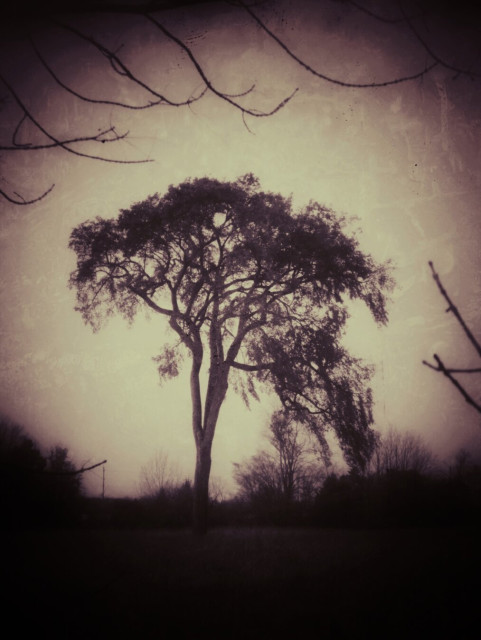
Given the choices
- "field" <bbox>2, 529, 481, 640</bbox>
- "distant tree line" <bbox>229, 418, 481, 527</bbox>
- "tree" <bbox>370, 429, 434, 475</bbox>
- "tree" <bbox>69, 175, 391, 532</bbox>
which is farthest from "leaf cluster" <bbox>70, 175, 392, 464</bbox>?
"tree" <bbox>370, 429, 434, 475</bbox>

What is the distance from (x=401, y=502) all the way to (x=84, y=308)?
14094mm

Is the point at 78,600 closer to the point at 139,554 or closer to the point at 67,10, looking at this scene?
the point at 139,554

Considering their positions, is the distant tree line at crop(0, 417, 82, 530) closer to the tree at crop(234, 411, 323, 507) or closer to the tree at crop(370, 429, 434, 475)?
the tree at crop(234, 411, 323, 507)

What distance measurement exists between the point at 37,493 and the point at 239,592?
904cm

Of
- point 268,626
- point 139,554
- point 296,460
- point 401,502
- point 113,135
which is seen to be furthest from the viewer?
point 296,460

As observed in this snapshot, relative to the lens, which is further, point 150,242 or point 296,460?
point 296,460

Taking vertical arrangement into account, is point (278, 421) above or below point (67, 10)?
below

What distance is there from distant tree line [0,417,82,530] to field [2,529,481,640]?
3.03 metres

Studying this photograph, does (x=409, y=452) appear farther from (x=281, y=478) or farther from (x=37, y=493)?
(x=37, y=493)

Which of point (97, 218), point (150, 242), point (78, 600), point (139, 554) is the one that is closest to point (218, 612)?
point (78, 600)

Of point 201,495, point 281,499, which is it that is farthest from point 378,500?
point 201,495

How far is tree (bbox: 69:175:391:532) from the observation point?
8633mm

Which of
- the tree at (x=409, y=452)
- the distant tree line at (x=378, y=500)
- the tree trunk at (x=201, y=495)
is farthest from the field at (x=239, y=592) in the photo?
the tree at (x=409, y=452)

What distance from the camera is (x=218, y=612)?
336 cm
